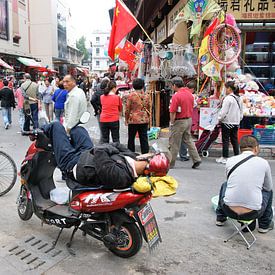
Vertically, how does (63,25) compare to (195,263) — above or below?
above

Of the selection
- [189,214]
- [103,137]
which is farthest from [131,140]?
[189,214]

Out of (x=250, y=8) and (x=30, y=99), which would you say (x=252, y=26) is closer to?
(x=250, y=8)

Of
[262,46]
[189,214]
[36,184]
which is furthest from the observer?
[262,46]

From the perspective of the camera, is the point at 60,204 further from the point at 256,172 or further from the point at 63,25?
the point at 63,25

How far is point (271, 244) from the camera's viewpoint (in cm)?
402

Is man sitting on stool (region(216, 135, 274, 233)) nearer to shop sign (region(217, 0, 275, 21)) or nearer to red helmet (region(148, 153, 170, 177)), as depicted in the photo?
red helmet (region(148, 153, 170, 177))

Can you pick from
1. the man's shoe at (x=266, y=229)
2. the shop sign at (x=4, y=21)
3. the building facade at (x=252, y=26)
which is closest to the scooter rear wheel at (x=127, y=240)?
the man's shoe at (x=266, y=229)

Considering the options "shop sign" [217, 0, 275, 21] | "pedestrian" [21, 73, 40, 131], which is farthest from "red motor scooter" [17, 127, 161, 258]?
"shop sign" [217, 0, 275, 21]

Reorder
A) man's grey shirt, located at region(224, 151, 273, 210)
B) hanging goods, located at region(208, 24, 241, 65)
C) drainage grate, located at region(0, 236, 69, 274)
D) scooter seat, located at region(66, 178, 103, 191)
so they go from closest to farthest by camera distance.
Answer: drainage grate, located at region(0, 236, 69, 274)
scooter seat, located at region(66, 178, 103, 191)
man's grey shirt, located at region(224, 151, 273, 210)
hanging goods, located at region(208, 24, 241, 65)

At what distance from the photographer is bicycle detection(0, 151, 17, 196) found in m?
5.40

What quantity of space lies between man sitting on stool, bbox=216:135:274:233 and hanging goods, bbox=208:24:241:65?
4.88 meters

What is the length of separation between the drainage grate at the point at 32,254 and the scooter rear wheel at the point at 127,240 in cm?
56

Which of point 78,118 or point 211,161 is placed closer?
point 78,118

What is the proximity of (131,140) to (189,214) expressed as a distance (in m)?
3.19
